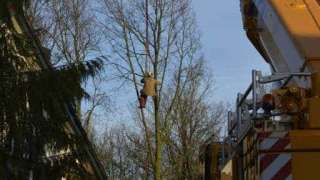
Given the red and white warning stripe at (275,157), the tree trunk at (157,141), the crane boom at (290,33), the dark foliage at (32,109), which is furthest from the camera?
the tree trunk at (157,141)

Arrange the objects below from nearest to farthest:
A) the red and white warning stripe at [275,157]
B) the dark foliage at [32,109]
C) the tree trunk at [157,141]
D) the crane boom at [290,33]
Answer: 1. the red and white warning stripe at [275,157]
2. the crane boom at [290,33]
3. the dark foliage at [32,109]
4. the tree trunk at [157,141]

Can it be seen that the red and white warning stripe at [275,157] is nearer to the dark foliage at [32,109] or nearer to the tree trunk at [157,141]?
the dark foliage at [32,109]

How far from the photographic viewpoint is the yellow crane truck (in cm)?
461

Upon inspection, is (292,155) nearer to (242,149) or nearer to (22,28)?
(242,149)

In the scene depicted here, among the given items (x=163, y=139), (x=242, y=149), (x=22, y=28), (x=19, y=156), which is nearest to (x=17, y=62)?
(x=19, y=156)

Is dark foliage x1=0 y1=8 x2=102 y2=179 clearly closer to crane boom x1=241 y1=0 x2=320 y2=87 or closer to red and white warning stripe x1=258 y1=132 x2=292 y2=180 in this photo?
crane boom x1=241 y1=0 x2=320 y2=87

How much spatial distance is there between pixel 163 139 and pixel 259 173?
28.4 meters

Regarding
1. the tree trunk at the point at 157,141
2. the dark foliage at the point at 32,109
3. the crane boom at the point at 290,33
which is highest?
the crane boom at the point at 290,33

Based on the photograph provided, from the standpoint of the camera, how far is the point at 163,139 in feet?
109

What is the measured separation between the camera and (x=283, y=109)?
5.05 m

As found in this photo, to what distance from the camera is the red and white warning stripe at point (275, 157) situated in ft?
15.1

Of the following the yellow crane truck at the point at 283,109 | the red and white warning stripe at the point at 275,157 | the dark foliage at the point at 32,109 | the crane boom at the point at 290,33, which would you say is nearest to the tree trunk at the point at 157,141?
the dark foliage at the point at 32,109

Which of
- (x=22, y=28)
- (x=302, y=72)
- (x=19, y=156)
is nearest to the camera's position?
(x=302, y=72)

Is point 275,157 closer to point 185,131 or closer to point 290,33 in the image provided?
point 290,33
